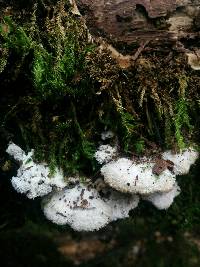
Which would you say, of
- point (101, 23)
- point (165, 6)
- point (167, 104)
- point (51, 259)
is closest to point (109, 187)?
point (167, 104)

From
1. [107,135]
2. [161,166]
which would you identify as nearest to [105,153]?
[107,135]

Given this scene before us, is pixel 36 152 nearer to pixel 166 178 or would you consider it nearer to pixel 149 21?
pixel 166 178

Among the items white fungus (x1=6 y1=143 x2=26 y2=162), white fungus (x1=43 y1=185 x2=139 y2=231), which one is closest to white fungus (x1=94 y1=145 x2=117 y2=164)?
white fungus (x1=43 y1=185 x2=139 y2=231)

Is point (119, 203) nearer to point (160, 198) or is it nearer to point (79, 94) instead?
point (160, 198)

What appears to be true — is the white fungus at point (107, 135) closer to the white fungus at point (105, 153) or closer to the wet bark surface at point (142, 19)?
the white fungus at point (105, 153)

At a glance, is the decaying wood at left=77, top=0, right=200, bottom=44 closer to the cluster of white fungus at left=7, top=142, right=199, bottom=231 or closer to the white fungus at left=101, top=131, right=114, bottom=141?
the white fungus at left=101, top=131, right=114, bottom=141

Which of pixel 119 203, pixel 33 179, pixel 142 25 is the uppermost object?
pixel 142 25
